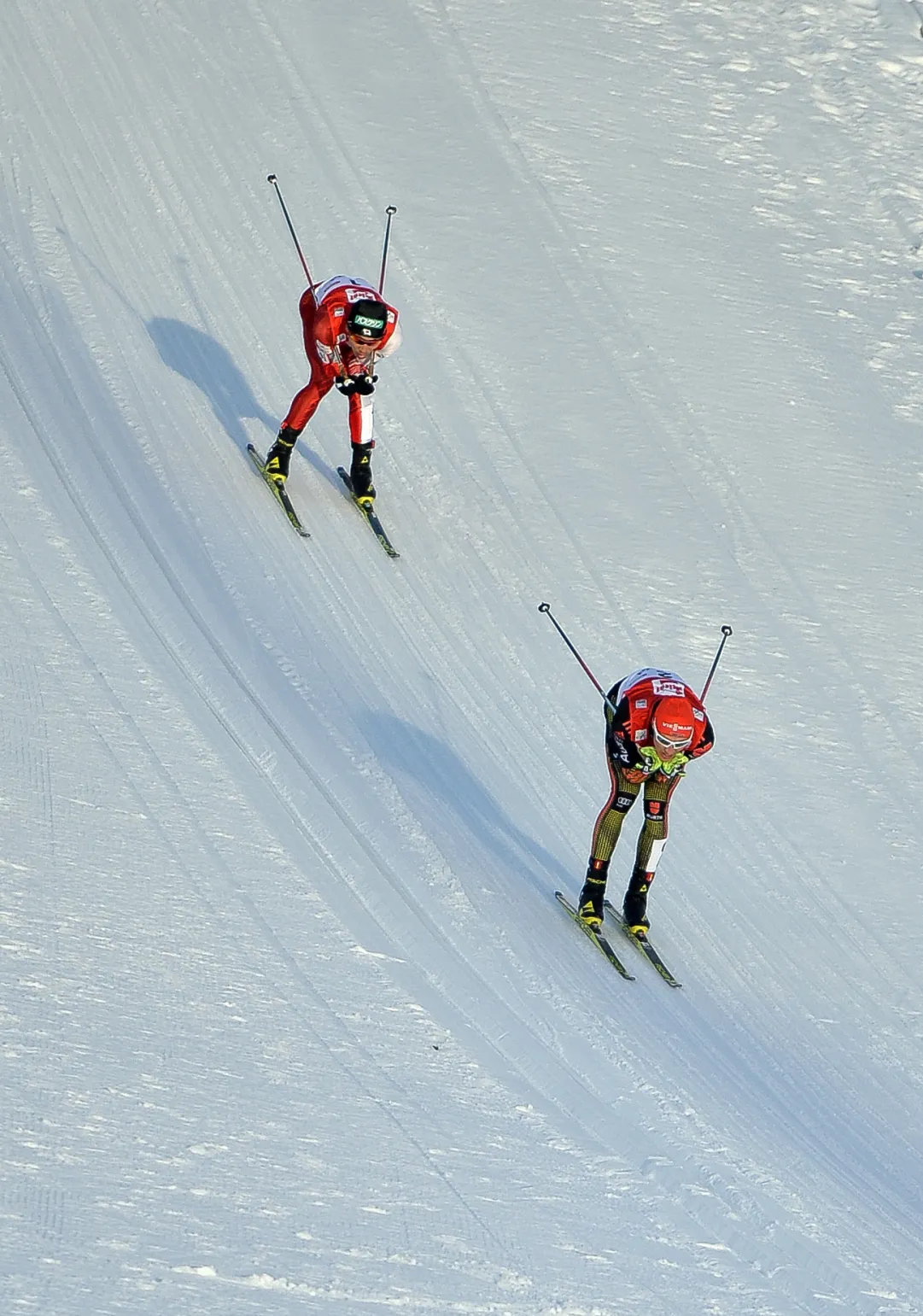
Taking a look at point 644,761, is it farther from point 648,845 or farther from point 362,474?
point 362,474

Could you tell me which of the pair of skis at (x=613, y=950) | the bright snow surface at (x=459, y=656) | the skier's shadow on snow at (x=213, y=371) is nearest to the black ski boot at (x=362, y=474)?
the bright snow surface at (x=459, y=656)

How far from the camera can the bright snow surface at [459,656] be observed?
6.61 m

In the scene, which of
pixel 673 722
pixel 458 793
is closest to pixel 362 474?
pixel 458 793

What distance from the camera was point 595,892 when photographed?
902 centimetres

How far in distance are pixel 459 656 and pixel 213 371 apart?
360 centimetres

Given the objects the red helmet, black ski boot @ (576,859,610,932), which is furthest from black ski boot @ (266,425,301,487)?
the red helmet

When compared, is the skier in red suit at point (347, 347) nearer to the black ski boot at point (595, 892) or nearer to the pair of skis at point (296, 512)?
the pair of skis at point (296, 512)

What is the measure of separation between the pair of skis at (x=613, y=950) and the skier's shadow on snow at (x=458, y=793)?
262 millimetres

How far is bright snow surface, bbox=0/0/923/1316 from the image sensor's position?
6609mm

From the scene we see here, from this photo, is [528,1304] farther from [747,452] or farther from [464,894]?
[747,452]

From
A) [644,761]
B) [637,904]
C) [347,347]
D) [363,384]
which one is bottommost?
[637,904]

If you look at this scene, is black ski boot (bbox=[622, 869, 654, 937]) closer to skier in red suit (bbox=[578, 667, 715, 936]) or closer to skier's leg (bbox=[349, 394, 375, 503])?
skier in red suit (bbox=[578, 667, 715, 936])

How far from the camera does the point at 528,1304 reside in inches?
239

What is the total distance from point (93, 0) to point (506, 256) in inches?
208
